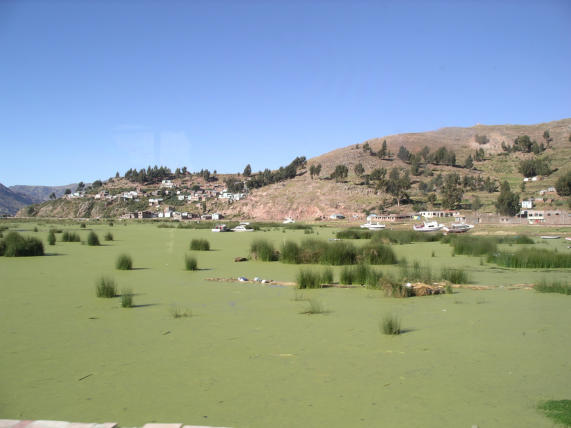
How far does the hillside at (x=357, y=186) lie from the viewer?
78.4m

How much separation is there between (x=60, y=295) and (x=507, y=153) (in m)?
112

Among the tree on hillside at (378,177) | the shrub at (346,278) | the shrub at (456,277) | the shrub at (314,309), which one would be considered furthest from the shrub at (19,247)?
the tree on hillside at (378,177)

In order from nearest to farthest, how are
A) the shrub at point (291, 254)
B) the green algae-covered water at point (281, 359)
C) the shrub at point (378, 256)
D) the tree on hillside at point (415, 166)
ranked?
the green algae-covered water at point (281, 359), the shrub at point (378, 256), the shrub at point (291, 254), the tree on hillside at point (415, 166)

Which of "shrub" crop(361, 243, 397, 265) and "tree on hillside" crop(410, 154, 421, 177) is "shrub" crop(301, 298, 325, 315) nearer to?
"shrub" crop(361, 243, 397, 265)

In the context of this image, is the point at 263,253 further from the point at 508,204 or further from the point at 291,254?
the point at 508,204

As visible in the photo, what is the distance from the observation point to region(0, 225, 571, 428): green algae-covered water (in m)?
4.62

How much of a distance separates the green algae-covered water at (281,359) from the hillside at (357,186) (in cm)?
5942

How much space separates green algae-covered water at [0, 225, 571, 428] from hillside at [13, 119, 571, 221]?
195 feet

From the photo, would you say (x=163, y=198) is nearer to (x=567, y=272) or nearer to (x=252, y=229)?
(x=252, y=229)

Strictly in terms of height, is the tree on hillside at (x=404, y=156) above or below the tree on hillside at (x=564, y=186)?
above

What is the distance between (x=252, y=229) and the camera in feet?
164

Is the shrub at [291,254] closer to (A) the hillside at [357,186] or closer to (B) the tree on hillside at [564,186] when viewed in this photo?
(A) the hillside at [357,186]

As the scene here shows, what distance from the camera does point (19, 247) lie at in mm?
19234

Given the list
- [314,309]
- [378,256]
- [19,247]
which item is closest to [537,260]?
[378,256]
